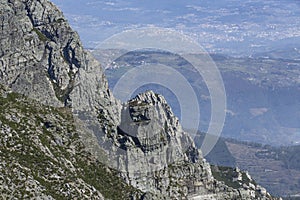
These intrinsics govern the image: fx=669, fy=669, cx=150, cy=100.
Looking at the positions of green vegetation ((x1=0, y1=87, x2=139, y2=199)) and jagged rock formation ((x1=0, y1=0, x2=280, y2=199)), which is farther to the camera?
jagged rock formation ((x1=0, y1=0, x2=280, y2=199))

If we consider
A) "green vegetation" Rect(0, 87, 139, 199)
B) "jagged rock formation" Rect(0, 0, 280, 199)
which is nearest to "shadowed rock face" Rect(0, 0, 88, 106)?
"jagged rock formation" Rect(0, 0, 280, 199)

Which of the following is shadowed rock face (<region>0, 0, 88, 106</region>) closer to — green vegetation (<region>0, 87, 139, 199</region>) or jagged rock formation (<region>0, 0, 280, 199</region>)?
jagged rock formation (<region>0, 0, 280, 199</region>)

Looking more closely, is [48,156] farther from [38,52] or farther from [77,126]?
[38,52]

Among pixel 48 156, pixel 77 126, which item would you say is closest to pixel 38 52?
pixel 77 126

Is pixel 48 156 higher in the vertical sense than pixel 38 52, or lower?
lower

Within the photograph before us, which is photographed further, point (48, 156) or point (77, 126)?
point (77, 126)

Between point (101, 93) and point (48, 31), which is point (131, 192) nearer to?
point (101, 93)

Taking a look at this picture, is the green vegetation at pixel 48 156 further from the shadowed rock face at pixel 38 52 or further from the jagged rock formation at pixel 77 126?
the shadowed rock face at pixel 38 52

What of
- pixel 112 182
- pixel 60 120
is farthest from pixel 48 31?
pixel 112 182
